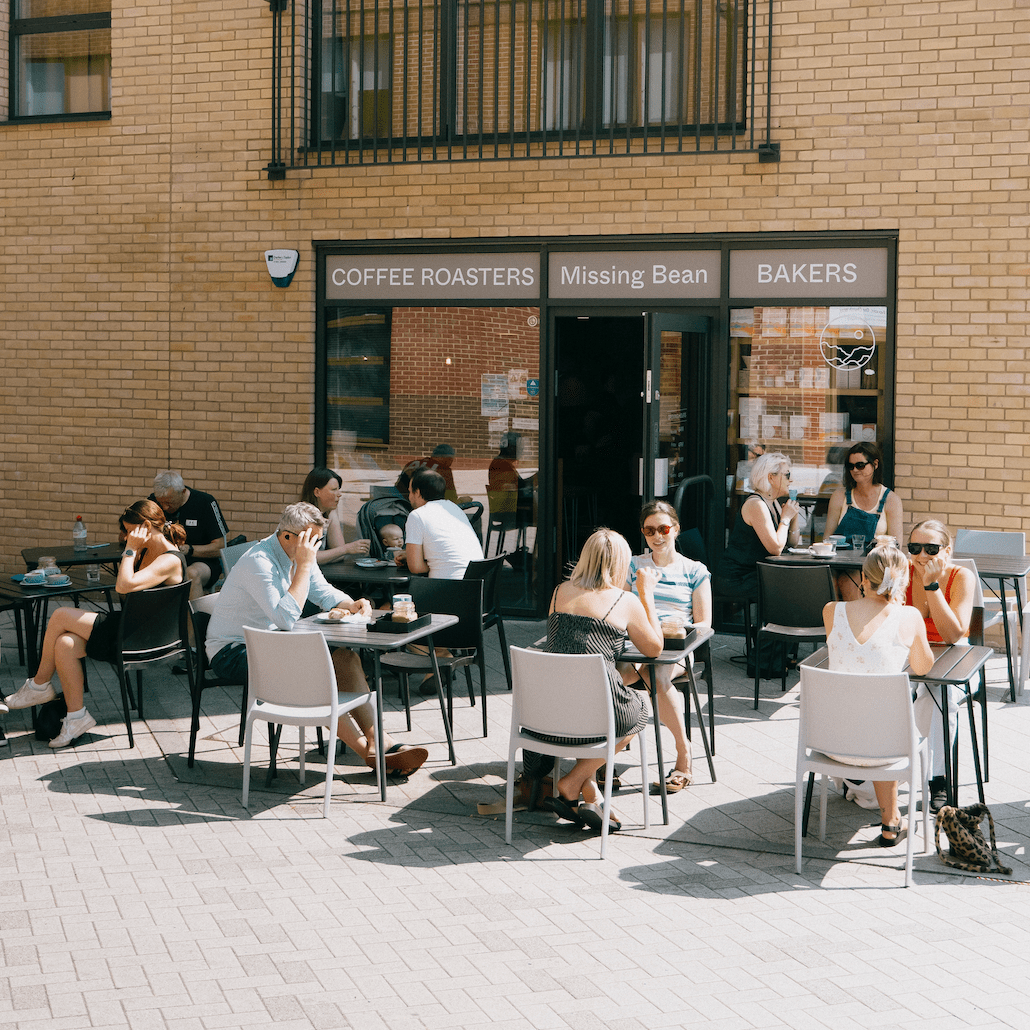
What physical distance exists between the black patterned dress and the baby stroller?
124 inches

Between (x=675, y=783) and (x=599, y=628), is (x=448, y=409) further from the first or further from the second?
(x=599, y=628)

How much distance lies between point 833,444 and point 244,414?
4.86 meters

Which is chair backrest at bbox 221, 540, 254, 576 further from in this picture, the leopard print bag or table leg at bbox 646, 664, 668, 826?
the leopard print bag

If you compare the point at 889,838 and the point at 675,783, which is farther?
the point at 675,783

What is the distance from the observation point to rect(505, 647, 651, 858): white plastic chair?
561 cm

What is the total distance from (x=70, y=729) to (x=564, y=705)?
3163 millimetres

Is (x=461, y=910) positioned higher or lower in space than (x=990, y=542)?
lower

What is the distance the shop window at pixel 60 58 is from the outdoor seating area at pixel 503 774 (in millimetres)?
5551

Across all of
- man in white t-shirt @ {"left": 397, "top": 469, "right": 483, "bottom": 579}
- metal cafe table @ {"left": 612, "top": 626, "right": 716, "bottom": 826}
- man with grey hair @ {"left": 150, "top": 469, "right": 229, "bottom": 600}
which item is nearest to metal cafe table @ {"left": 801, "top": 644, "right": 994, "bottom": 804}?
metal cafe table @ {"left": 612, "top": 626, "right": 716, "bottom": 826}

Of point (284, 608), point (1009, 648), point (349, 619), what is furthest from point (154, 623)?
point (1009, 648)

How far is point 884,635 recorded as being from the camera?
569 centimetres

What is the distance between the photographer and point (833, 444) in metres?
9.80

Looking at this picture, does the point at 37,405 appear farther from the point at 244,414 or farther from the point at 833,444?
the point at 833,444

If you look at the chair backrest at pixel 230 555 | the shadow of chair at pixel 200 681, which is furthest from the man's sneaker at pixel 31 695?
the chair backrest at pixel 230 555
